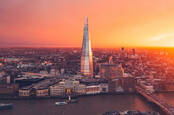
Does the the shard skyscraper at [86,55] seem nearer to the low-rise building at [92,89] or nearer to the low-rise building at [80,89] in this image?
the low-rise building at [92,89]

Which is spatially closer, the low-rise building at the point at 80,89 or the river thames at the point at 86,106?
the river thames at the point at 86,106

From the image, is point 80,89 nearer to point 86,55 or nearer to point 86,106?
point 86,106

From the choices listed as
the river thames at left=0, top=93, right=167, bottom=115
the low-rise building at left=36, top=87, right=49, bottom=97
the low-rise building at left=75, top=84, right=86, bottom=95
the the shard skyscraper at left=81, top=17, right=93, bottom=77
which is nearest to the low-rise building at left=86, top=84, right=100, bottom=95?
the low-rise building at left=75, top=84, right=86, bottom=95

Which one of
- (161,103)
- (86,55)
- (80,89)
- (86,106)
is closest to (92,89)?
(80,89)

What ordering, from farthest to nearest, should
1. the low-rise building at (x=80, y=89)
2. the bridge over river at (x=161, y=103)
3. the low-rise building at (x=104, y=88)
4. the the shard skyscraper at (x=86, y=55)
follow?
1. the the shard skyscraper at (x=86, y=55)
2. the low-rise building at (x=104, y=88)
3. the low-rise building at (x=80, y=89)
4. the bridge over river at (x=161, y=103)

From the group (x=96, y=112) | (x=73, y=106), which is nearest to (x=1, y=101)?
(x=73, y=106)

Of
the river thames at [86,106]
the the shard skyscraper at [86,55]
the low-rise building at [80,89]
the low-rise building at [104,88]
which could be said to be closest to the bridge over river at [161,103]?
the river thames at [86,106]

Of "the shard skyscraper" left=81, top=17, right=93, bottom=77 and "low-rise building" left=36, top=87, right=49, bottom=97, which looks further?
"the shard skyscraper" left=81, top=17, right=93, bottom=77

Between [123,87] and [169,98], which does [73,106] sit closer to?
[123,87]

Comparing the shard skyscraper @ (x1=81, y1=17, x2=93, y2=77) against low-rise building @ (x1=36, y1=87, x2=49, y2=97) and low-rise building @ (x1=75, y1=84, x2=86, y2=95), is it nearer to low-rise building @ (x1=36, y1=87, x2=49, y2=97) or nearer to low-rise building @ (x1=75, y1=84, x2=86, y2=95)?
low-rise building @ (x1=75, y1=84, x2=86, y2=95)

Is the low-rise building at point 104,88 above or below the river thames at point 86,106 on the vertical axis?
above
